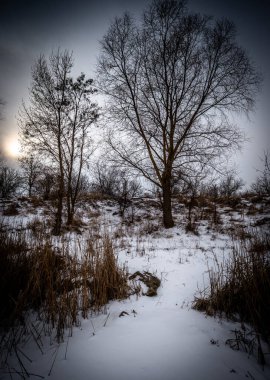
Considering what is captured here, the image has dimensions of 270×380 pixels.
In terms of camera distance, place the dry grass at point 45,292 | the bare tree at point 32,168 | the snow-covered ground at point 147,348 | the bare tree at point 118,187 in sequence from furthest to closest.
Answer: the bare tree at point 118,187 → the bare tree at point 32,168 → the dry grass at point 45,292 → the snow-covered ground at point 147,348

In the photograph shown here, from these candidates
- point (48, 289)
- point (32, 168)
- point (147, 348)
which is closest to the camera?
point (147, 348)

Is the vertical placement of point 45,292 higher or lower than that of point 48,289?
lower

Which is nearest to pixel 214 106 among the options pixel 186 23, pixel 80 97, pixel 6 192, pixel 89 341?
pixel 186 23

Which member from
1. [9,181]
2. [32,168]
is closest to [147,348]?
[32,168]

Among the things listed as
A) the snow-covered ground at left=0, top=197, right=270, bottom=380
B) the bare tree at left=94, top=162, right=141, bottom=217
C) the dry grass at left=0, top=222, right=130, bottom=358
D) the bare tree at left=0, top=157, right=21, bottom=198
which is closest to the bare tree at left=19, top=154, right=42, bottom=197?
the bare tree at left=0, top=157, right=21, bottom=198

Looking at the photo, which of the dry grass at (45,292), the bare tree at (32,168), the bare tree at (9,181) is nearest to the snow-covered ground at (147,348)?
the dry grass at (45,292)

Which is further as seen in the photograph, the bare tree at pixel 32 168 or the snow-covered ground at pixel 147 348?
the bare tree at pixel 32 168

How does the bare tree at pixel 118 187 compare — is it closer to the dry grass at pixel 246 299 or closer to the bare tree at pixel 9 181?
the dry grass at pixel 246 299

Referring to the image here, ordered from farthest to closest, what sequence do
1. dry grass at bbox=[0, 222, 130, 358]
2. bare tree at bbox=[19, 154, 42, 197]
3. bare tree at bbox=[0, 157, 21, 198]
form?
bare tree at bbox=[0, 157, 21, 198], bare tree at bbox=[19, 154, 42, 197], dry grass at bbox=[0, 222, 130, 358]

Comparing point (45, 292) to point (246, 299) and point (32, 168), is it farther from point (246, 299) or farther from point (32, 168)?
point (32, 168)

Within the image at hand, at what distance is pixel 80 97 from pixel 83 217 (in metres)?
6.62

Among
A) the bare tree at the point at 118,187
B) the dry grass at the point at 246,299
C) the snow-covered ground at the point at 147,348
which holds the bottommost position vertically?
the snow-covered ground at the point at 147,348

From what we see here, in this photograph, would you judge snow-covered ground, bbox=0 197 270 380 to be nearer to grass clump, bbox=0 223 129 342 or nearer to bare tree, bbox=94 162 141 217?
grass clump, bbox=0 223 129 342

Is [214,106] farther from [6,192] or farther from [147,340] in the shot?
[6,192]
